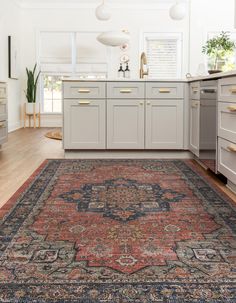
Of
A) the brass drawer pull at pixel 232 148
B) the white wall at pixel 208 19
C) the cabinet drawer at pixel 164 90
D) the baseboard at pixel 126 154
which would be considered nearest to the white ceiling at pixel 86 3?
the white wall at pixel 208 19

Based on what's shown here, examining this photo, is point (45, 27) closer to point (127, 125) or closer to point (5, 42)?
point (5, 42)

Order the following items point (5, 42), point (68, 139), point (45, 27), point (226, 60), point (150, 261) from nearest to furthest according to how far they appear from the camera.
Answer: point (150, 261) < point (226, 60) < point (68, 139) < point (5, 42) < point (45, 27)

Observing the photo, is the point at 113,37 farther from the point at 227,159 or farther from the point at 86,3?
the point at 86,3

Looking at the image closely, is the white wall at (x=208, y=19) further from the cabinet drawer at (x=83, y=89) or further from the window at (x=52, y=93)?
the cabinet drawer at (x=83, y=89)

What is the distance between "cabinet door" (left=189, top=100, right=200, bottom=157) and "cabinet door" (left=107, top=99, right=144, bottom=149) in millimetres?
517

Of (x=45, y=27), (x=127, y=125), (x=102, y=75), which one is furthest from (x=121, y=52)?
(x=127, y=125)

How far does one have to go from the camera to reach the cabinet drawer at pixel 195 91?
13.2ft

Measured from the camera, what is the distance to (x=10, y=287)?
58.7 inches

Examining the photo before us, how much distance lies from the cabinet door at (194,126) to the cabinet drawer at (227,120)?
758mm

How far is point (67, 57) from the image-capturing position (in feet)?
30.5

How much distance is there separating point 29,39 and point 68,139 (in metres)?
5.34

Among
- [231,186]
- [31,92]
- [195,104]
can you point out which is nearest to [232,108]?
[231,186]

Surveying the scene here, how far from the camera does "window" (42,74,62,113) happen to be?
9297 millimetres

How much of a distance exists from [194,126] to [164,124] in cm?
42
